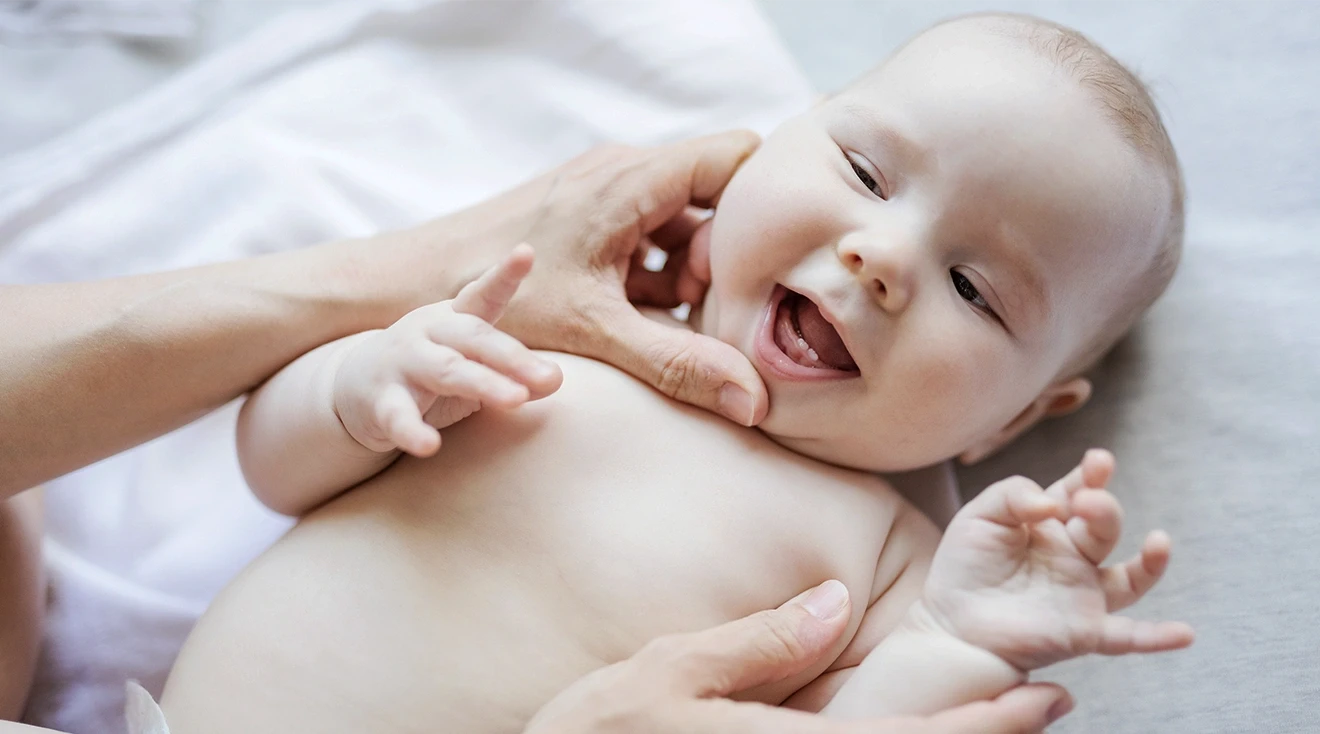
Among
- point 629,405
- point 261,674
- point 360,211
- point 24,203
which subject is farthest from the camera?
point 360,211

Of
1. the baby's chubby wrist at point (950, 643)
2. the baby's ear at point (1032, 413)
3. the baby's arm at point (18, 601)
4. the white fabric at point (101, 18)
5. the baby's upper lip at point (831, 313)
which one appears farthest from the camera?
the white fabric at point (101, 18)

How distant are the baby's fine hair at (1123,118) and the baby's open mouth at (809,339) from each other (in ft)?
1.14

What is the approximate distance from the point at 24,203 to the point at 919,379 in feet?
4.53

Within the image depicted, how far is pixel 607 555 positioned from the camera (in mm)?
1150

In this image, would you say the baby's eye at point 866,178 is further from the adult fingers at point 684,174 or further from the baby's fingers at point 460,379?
the baby's fingers at point 460,379

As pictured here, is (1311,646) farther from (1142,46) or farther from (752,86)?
(752,86)

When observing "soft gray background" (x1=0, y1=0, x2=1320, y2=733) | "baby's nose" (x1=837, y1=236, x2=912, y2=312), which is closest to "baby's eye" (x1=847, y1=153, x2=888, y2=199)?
"baby's nose" (x1=837, y1=236, x2=912, y2=312)

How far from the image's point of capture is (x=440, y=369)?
3.34ft

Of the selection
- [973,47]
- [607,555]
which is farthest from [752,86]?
[607,555]

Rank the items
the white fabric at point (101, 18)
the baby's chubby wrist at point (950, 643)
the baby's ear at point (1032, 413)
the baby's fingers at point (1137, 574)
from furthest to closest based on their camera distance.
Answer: the white fabric at point (101, 18)
the baby's ear at point (1032, 413)
the baby's chubby wrist at point (950, 643)
the baby's fingers at point (1137, 574)

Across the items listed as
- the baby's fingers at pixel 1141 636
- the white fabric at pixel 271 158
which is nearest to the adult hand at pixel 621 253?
the white fabric at pixel 271 158

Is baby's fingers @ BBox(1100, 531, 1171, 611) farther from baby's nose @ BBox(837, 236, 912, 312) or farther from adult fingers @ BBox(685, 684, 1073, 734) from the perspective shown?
baby's nose @ BBox(837, 236, 912, 312)

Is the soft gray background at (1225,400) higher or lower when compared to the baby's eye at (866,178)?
lower

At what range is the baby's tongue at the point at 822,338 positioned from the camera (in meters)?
1.21
